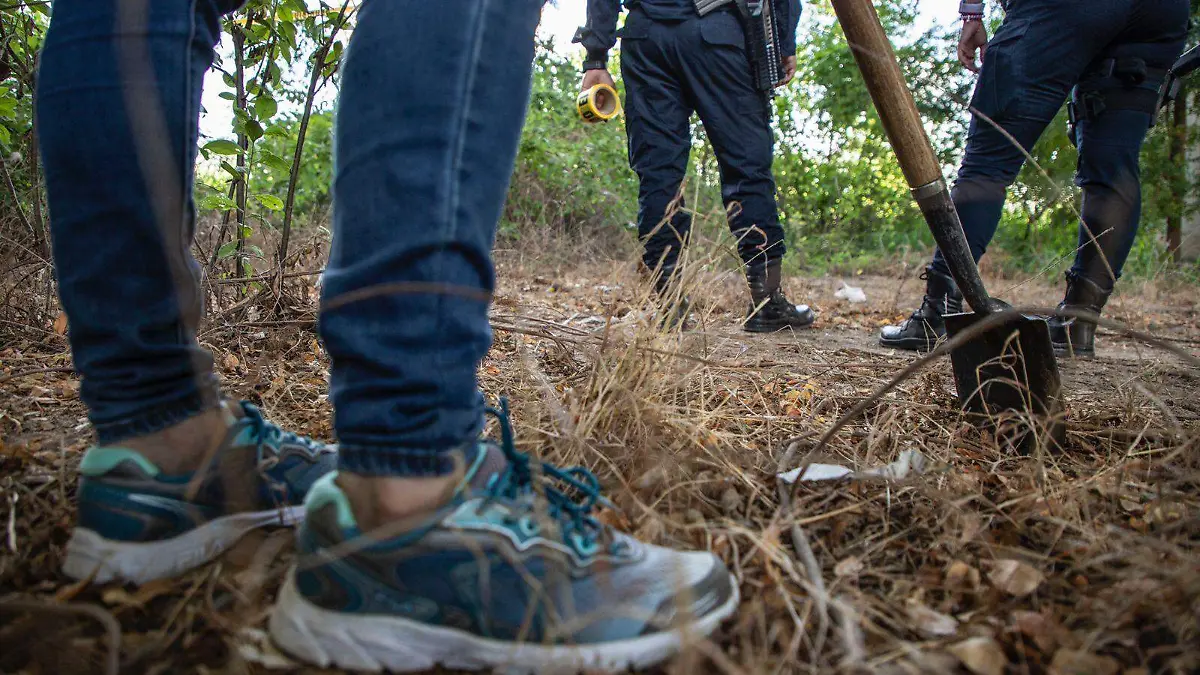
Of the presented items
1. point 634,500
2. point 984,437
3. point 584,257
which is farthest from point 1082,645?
point 584,257

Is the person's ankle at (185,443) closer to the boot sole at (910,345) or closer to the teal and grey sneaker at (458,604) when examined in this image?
the teal and grey sneaker at (458,604)

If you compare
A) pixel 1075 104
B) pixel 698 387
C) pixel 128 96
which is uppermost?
pixel 1075 104

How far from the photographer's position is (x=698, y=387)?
164 cm

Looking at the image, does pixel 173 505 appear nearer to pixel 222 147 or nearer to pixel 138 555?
pixel 138 555

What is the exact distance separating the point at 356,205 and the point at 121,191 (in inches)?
12.1

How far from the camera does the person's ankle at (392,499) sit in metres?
0.75

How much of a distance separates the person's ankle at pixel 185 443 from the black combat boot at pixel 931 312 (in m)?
2.43

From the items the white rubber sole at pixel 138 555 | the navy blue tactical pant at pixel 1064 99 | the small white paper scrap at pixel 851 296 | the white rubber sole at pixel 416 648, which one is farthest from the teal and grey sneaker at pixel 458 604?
the small white paper scrap at pixel 851 296

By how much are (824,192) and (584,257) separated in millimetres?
4304

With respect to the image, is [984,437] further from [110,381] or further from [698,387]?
[110,381]

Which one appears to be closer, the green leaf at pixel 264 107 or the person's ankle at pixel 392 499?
the person's ankle at pixel 392 499

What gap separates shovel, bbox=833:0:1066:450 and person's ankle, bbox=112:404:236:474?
4.35ft

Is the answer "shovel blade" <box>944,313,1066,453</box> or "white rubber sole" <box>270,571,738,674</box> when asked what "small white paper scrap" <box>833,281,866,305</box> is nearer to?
"shovel blade" <box>944,313,1066,453</box>

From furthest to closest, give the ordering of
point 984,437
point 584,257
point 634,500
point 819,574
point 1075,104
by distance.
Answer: point 584,257, point 1075,104, point 984,437, point 634,500, point 819,574
